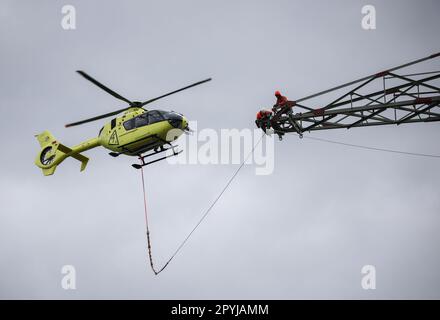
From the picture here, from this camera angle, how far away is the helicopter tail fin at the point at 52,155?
4381 cm

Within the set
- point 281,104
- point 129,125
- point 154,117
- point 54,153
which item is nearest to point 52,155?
point 54,153

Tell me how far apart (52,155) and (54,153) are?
0.72ft

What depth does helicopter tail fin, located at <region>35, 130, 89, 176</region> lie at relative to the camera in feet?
144

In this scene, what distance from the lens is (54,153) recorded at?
44.2 metres

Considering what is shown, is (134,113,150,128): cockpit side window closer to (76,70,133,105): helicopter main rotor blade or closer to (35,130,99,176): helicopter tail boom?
(76,70,133,105): helicopter main rotor blade

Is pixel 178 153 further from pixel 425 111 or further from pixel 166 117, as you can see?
pixel 425 111

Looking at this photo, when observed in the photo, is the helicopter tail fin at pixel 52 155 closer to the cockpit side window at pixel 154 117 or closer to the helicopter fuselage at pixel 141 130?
the helicopter fuselage at pixel 141 130

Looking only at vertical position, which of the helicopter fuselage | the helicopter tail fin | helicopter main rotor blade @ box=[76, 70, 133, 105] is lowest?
the helicopter tail fin

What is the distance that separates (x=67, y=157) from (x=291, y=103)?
52.9 feet

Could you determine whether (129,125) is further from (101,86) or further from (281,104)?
(281,104)

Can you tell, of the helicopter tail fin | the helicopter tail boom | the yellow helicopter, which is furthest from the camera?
the helicopter tail fin

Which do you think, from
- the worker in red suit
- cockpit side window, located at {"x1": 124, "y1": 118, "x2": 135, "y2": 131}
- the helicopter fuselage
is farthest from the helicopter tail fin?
the worker in red suit

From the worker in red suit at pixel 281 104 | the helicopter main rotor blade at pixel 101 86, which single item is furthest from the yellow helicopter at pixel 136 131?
the worker in red suit at pixel 281 104
